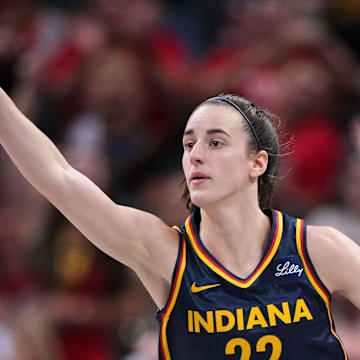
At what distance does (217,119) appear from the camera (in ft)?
12.6

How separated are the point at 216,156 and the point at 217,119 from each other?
7.2 inches

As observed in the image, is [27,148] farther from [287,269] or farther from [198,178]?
[287,269]

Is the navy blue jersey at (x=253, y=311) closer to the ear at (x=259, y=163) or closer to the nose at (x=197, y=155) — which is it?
the ear at (x=259, y=163)

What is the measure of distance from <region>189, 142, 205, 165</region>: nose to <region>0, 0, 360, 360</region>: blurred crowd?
241 centimetres

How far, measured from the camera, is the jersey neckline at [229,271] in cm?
383

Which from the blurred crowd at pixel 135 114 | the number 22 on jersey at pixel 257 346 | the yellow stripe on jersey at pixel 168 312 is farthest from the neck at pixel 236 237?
the blurred crowd at pixel 135 114

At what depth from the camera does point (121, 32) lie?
837 cm

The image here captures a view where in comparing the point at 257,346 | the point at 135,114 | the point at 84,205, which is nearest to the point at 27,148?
the point at 84,205

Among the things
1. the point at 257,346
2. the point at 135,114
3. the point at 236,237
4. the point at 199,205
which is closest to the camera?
the point at 257,346

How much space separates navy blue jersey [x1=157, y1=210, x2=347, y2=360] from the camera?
3.71 metres

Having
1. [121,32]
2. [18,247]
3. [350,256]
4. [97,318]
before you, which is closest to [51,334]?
[97,318]

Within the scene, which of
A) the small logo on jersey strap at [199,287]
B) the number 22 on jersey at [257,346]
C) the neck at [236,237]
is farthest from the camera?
the neck at [236,237]

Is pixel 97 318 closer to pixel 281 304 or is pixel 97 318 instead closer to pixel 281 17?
pixel 281 304

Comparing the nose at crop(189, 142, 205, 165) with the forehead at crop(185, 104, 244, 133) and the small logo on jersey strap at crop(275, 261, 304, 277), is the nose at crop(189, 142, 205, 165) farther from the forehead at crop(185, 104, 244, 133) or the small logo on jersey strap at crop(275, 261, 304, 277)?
the small logo on jersey strap at crop(275, 261, 304, 277)
